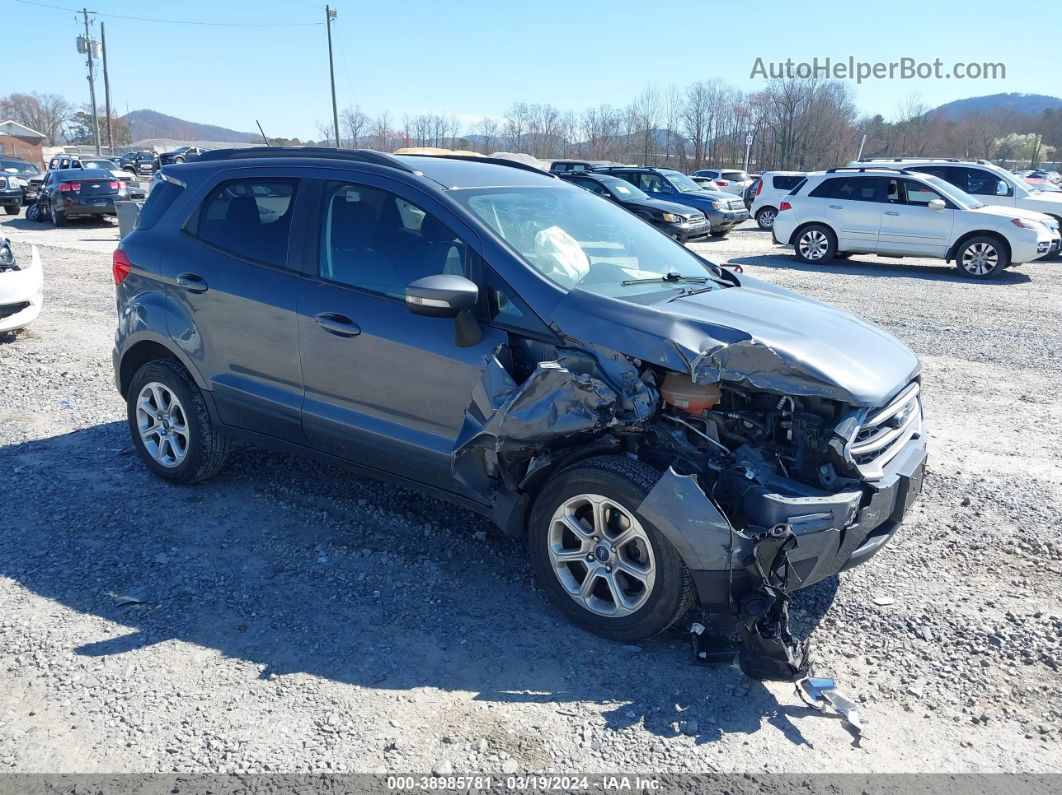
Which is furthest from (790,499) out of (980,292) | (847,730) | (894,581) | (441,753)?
(980,292)

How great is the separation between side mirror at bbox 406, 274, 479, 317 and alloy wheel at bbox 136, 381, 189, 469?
6.76 ft

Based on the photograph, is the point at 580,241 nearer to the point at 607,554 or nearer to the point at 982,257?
the point at 607,554

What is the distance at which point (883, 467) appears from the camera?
11.4 ft

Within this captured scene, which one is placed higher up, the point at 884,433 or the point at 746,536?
the point at 884,433

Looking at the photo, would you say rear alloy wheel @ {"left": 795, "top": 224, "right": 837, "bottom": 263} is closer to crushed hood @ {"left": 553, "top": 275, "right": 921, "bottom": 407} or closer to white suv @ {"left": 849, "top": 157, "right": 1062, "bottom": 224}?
white suv @ {"left": 849, "top": 157, "right": 1062, "bottom": 224}

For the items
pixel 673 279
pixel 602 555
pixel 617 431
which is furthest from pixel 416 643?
pixel 673 279

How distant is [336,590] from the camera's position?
3.91 m

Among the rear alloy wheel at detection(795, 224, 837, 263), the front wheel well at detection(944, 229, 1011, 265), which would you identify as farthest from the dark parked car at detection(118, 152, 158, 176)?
the front wheel well at detection(944, 229, 1011, 265)

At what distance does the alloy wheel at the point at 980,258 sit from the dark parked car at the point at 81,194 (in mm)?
20865

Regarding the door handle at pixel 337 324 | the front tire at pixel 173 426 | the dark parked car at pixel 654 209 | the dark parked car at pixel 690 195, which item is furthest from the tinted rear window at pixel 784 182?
the door handle at pixel 337 324

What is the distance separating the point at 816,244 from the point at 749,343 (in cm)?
1416

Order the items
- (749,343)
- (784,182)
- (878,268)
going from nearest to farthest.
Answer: (749,343) → (878,268) → (784,182)

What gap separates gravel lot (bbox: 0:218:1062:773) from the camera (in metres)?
2.91

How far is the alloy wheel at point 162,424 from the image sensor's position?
4934 mm
